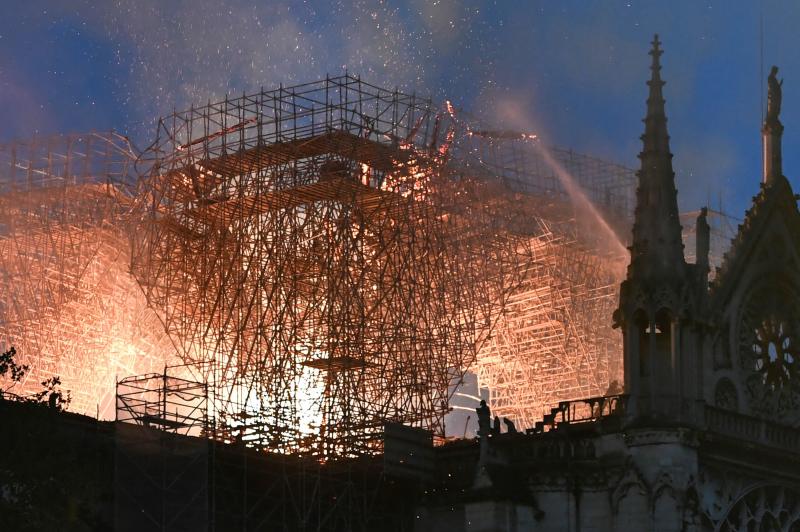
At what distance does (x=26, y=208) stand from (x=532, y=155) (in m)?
23.8

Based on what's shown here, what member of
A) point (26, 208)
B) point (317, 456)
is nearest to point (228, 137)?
point (26, 208)

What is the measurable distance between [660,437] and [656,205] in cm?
706

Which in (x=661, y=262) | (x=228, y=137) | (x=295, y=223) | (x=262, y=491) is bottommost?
(x=262, y=491)

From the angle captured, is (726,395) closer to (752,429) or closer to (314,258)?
(752,429)

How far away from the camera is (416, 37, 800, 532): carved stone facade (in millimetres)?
52062

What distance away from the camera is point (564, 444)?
53.7 metres

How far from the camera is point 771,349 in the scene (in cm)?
5831

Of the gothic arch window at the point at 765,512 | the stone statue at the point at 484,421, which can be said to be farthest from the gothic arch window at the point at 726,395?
the stone statue at the point at 484,421

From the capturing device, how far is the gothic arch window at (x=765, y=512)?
54188mm

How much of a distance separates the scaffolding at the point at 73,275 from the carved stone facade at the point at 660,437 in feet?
107

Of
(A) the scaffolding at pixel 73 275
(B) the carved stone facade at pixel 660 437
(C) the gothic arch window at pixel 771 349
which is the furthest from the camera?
(A) the scaffolding at pixel 73 275

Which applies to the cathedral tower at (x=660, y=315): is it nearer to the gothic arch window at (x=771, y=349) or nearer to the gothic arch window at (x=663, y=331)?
the gothic arch window at (x=663, y=331)

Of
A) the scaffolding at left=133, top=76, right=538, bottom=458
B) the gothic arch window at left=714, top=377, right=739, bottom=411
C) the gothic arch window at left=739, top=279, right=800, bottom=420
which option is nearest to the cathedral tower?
the gothic arch window at left=714, top=377, right=739, bottom=411

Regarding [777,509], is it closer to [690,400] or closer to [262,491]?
[690,400]
